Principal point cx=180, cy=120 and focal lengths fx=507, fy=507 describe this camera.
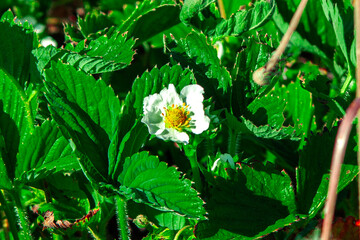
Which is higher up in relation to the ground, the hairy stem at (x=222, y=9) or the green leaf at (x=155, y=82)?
the hairy stem at (x=222, y=9)

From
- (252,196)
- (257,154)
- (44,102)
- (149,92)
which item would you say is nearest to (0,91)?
(44,102)

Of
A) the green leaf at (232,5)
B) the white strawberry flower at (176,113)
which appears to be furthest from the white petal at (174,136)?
the green leaf at (232,5)

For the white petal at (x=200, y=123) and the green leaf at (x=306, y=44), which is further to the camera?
the green leaf at (x=306, y=44)

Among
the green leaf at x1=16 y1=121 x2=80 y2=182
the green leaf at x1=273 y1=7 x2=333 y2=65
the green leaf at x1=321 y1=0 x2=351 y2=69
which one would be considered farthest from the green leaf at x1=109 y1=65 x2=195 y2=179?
the green leaf at x1=273 y1=7 x2=333 y2=65

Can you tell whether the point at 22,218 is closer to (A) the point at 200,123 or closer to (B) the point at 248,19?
(A) the point at 200,123

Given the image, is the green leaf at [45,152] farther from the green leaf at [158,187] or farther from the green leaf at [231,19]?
the green leaf at [231,19]

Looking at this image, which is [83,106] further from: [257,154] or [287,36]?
[257,154]

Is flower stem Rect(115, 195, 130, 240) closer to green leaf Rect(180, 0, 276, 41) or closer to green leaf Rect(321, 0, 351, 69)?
green leaf Rect(180, 0, 276, 41)
